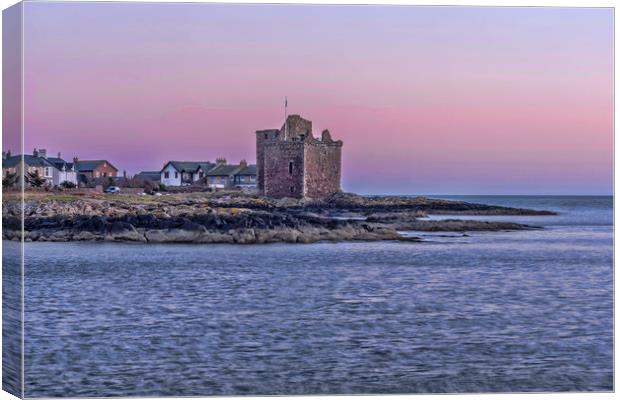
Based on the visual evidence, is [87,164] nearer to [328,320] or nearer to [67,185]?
[67,185]

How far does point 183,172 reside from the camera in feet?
59.2

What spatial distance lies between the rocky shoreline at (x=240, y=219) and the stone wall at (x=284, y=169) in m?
0.34

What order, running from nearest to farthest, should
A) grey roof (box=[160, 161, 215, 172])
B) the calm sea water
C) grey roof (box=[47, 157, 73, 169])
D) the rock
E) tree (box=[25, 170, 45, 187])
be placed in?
the calm sea water, tree (box=[25, 170, 45, 187]), grey roof (box=[47, 157, 73, 169]), grey roof (box=[160, 161, 215, 172]), the rock

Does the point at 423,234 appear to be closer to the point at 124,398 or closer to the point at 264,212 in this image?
the point at 264,212

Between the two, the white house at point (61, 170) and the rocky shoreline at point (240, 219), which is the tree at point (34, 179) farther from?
the rocky shoreline at point (240, 219)

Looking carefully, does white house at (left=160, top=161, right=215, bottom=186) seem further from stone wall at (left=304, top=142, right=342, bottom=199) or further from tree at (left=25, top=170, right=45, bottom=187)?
tree at (left=25, top=170, right=45, bottom=187)

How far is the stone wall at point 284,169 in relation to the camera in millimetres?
17455

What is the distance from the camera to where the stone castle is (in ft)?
52.1

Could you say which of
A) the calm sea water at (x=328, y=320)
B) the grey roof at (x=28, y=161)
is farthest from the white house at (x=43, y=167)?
the calm sea water at (x=328, y=320)

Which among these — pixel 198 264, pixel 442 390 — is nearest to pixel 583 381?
pixel 442 390

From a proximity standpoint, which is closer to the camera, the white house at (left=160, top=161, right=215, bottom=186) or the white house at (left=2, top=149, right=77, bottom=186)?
the white house at (left=2, top=149, right=77, bottom=186)

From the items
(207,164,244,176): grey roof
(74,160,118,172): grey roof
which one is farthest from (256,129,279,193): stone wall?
(74,160,118,172): grey roof

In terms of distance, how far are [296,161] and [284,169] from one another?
0.59 meters

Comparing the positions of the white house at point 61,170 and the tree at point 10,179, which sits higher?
the white house at point 61,170
